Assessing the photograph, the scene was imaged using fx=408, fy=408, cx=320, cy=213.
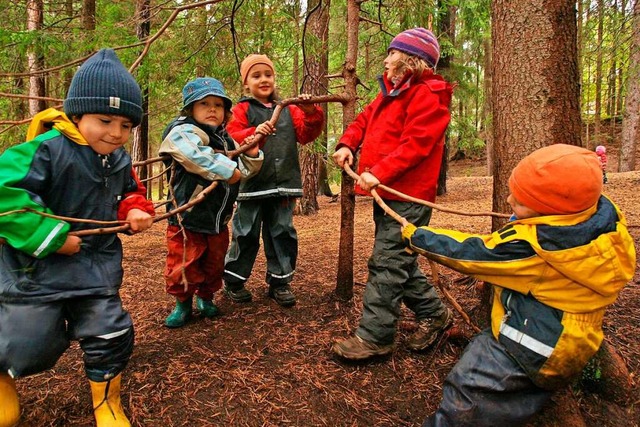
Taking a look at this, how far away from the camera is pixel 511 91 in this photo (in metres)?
2.55

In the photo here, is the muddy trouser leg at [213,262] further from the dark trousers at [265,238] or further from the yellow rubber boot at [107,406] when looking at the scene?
the yellow rubber boot at [107,406]

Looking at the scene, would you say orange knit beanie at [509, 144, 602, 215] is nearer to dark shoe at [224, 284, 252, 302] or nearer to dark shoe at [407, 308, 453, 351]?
dark shoe at [407, 308, 453, 351]

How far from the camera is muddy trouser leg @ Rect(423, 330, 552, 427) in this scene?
1.96 m

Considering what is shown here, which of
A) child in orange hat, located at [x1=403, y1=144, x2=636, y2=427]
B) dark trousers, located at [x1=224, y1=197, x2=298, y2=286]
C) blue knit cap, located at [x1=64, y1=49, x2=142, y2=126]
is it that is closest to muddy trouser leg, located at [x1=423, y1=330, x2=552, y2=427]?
child in orange hat, located at [x1=403, y1=144, x2=636, y2=427]

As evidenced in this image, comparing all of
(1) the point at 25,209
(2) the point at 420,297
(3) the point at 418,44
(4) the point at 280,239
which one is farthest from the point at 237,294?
(3) the point at 418,44

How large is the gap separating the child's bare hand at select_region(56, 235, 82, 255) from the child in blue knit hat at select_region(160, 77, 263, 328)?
3.00ft

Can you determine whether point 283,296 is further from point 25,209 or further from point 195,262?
point 25,209

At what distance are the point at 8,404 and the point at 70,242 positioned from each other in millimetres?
875

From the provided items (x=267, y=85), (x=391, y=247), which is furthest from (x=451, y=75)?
(x=391, y=247)

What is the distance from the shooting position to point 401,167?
2.68 meters

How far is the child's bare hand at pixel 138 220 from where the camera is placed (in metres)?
2.07

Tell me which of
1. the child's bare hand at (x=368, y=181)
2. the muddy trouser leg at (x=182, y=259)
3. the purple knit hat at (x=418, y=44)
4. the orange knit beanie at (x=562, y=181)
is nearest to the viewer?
the orange knit beanie at (x=562, y=181)

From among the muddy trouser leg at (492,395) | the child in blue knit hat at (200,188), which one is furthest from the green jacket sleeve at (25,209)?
the muddy trouser leg at (492,395)

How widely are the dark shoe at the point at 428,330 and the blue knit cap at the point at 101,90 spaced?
2.33 meters
